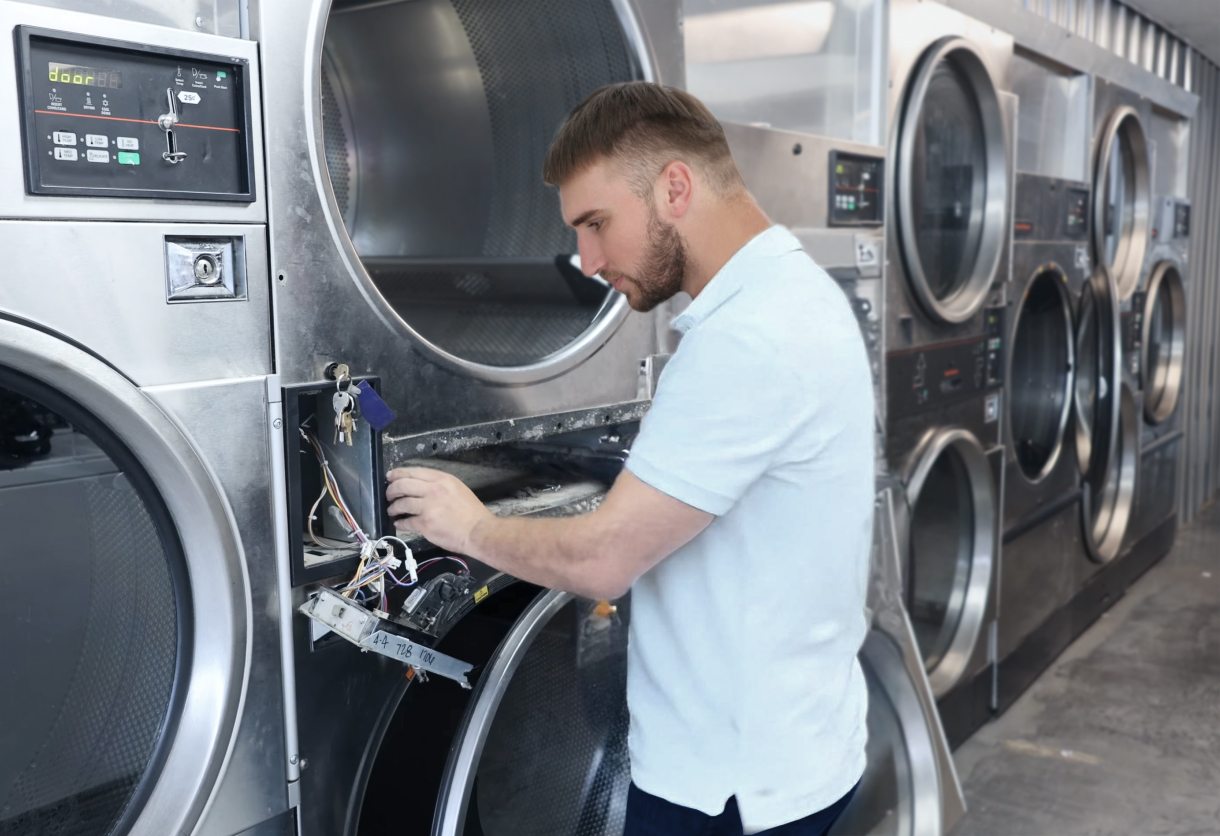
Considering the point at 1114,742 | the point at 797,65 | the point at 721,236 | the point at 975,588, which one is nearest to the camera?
the point at 721,236

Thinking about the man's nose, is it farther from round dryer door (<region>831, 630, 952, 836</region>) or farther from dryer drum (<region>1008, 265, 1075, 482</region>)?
dryer drum (<region>1008, 265, 1075, 482</region>)

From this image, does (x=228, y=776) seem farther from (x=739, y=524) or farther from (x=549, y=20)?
(x=549, y=20)

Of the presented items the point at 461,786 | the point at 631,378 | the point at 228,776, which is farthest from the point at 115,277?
the point at 631,378

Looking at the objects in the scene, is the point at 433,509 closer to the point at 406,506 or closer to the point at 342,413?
the point at 406,506

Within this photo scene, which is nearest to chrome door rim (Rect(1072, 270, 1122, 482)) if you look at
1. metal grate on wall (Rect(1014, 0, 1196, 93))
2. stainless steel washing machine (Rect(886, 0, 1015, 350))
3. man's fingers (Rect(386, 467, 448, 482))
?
metal grate on wall (Rect(1014, 0, 1196, 93))

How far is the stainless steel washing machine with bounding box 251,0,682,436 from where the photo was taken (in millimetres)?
1124

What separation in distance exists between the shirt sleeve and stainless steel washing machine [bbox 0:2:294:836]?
1.32 feet

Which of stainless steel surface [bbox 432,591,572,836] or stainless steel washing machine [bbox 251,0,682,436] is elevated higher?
stainless steel washing machine [bbox 251,0,682,436]

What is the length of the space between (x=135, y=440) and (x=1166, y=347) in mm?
4763

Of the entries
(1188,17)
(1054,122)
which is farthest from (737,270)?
(1188,17)

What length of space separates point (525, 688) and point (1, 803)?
0.63m

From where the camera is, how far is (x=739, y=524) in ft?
4.14

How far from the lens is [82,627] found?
1090 millimetres

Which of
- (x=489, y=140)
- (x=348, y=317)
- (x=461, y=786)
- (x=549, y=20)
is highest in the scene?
(x=549, y=20)
